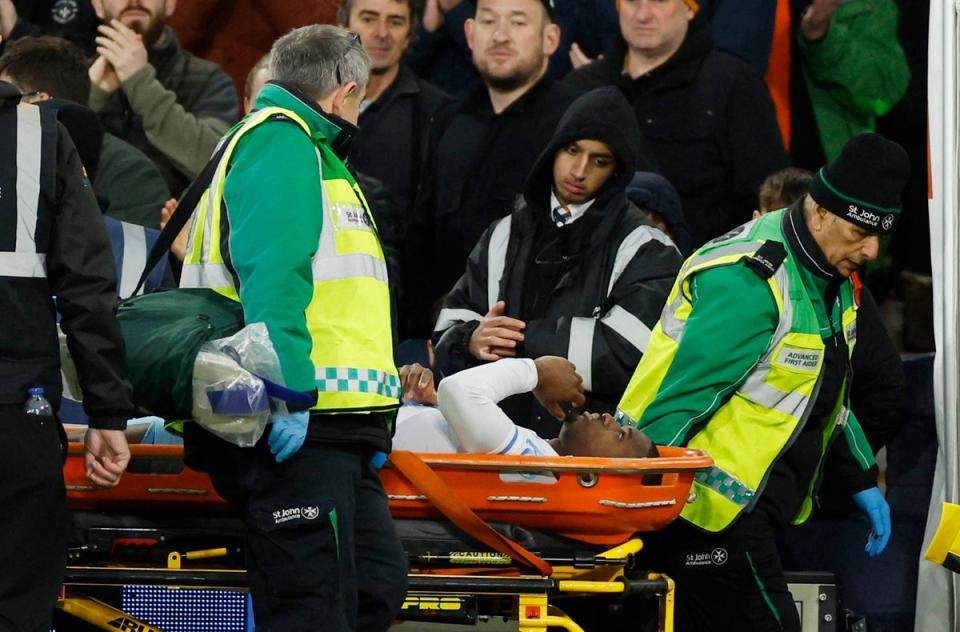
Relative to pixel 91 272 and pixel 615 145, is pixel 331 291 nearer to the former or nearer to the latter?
pixel 91 272

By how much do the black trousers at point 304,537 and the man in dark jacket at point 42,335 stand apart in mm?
331

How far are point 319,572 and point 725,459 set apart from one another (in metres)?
1.40

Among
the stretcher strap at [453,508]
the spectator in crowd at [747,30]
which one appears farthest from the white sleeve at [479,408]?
the spectator in crowd at [747,30]

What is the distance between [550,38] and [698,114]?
69 cm

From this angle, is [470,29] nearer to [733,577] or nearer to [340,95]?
[340,95]

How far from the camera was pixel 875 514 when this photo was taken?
575 centimetres

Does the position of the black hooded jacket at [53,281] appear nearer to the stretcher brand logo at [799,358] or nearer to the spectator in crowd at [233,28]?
the stretcher brand logo at [799,358]

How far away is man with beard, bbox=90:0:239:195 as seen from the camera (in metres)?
7.29

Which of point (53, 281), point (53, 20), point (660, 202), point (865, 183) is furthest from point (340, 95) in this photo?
point (53, 20)

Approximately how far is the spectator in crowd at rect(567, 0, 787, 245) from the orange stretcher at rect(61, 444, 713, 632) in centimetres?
226

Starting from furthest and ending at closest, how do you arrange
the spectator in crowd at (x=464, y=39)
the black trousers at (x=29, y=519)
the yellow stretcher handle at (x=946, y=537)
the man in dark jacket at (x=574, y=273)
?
the spectator in crowd at (x=464, y=39)
the man in dark jacket at (x=574, y=273)
the yellow stretcher handle at (x=946, y=537)
the black trousers at (x=29, y=519)

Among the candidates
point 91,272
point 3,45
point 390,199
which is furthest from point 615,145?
point 3,45

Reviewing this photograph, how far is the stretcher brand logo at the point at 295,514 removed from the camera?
425 cm

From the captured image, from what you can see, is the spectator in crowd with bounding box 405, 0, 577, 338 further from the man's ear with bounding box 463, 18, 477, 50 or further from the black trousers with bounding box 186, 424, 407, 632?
the black trousers with bounding box 186, 424, 407, 632
